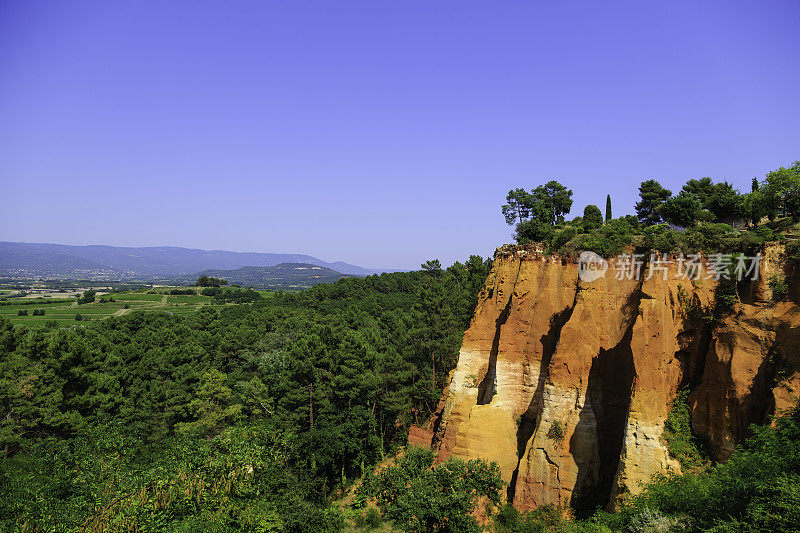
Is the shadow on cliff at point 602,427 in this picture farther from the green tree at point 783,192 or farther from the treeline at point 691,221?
the green tree at point 783,192

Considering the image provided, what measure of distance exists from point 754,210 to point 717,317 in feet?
37.1

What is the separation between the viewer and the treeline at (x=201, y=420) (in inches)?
856

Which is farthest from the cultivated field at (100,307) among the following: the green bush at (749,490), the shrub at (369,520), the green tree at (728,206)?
the green bush at (749,490)

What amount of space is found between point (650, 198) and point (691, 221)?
1201 centimetres

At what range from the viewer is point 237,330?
63031 millimetres

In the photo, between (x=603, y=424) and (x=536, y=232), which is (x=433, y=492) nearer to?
(x=603, y=424)

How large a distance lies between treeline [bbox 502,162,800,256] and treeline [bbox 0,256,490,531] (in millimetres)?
18801

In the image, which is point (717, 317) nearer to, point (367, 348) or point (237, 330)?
point (367, 348)

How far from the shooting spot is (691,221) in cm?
3053

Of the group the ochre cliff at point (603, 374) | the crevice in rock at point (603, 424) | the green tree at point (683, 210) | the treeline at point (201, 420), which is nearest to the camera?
the ochre cliff at point (603, 374)

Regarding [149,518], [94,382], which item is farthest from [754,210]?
[94,382]

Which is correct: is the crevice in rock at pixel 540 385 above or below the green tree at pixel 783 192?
below

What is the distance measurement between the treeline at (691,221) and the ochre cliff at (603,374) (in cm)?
158

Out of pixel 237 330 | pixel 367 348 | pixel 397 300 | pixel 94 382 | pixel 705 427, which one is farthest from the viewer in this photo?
pixel 397 300
